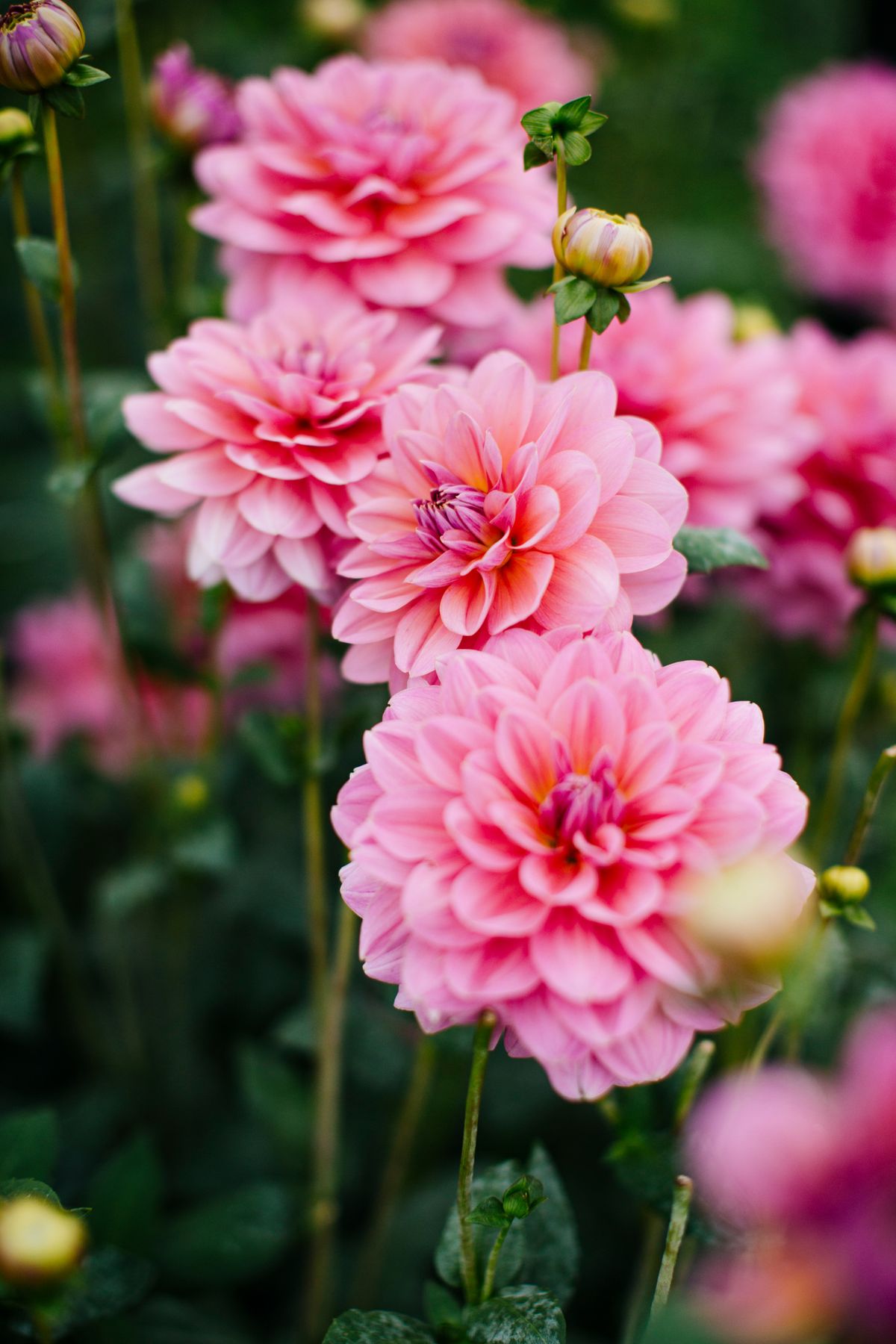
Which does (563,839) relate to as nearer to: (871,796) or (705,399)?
(871,796)

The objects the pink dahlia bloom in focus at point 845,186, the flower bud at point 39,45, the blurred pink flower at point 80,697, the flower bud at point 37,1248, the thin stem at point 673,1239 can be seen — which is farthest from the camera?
the pink dahlia bloom in focus at point 845,186

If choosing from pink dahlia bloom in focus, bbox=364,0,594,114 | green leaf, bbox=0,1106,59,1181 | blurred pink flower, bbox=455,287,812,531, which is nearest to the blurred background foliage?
green leaf, bbox=0,1106,59,1181

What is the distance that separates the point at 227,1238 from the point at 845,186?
164cm

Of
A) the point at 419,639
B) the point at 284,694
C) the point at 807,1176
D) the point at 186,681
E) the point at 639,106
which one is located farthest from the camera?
the point at 639,106

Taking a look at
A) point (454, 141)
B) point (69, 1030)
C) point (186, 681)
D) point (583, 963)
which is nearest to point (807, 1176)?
point (583, 963)

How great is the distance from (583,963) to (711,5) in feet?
8.68

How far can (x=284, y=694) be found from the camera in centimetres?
Result: 138

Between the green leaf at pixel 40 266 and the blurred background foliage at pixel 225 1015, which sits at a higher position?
the green leaf at pixel 40 266

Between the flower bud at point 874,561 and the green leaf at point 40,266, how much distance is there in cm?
64

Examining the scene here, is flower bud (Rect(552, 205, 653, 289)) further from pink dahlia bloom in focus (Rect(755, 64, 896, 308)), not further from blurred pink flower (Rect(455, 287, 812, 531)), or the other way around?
pink dahlia bloom in focus (Rect(755, 64, 896, 308))

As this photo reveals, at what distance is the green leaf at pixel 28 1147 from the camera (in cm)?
78

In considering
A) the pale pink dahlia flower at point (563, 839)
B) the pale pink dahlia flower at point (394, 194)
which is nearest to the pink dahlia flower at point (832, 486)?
the pale pink dahlia flower at point (394, 194)

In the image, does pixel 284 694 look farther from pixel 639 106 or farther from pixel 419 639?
pixel 639 106

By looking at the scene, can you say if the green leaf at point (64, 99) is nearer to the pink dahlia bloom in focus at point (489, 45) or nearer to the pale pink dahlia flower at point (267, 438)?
the pale pink dahlia flower at point (267, 438)
